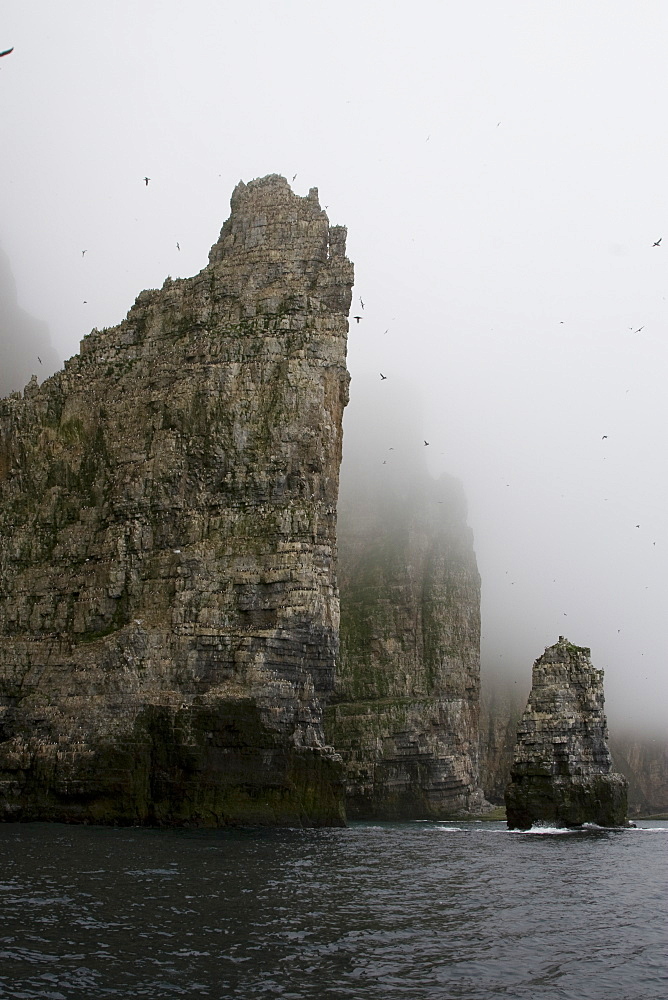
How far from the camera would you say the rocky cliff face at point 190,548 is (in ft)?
175

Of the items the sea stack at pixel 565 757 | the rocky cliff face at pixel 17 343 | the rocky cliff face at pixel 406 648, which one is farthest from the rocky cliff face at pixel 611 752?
the rocky cliff face at pixel 17 343

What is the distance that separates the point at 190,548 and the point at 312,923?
1426 inches

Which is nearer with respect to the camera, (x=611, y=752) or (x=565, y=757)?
(x=565, y=757)

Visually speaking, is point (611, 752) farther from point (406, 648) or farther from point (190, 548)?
point (190, 548)

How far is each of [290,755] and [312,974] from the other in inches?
1312

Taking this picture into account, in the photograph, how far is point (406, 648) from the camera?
108875 mm

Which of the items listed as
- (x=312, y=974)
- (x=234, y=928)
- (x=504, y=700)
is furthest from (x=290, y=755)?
(x=504, y=700)

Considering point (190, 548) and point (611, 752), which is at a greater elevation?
point (190, 548)

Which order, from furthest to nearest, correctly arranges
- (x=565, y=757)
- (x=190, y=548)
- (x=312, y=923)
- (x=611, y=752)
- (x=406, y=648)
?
(x=611, y=752)
(x=406, y=648)
(x=565, y=757)
(x=190, y=548)
(x=312, y=923)

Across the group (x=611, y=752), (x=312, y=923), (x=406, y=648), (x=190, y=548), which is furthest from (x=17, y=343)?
(x=312, y=923)

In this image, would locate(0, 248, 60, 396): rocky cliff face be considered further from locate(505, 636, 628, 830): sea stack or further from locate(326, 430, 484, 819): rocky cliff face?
locate(505, 636, 628, 830): sea stack

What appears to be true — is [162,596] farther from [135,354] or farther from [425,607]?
[425,607]

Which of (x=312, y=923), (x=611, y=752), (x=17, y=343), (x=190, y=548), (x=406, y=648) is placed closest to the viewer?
(x=312, y=923)

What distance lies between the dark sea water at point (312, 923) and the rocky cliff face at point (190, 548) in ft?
28.9
